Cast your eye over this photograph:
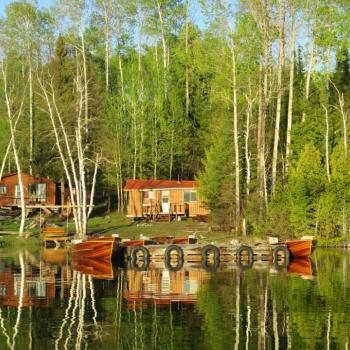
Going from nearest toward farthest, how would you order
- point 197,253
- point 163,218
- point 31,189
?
point 197,253, point 163,218, point 31,189

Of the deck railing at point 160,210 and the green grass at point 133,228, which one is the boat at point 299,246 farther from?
the deck railing at point 160,210

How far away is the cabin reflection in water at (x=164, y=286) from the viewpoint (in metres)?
20.1

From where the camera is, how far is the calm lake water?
14.4 m

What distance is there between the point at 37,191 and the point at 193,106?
13.7 metres

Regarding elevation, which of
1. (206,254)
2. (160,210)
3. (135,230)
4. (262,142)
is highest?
(262,142)

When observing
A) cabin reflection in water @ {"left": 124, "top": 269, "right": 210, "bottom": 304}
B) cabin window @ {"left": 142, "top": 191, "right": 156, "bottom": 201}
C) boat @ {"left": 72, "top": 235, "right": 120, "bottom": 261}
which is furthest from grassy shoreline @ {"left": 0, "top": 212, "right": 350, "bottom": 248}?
cabin reflection in water @ {"left": 124, "top": 269, "right": 210, "bottom": 304}

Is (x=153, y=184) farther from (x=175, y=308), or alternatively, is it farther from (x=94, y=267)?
(x=175, y=308)

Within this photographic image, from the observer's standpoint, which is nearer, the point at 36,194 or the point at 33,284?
the point at 33,284

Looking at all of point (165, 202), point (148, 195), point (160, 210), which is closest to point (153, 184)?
point (148, 195)

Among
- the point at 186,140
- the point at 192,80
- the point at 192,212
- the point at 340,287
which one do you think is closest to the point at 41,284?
the point at 340,287

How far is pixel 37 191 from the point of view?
5388 cm

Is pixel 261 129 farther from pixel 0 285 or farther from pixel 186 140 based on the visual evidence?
pixel 0 285

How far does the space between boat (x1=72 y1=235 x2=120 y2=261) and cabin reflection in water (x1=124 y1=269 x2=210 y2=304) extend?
184 inches

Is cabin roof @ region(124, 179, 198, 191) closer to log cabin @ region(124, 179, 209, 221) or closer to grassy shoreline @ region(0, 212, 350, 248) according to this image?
log cabin @ region(124, 179, 209, 221)
